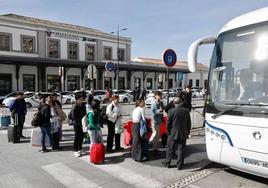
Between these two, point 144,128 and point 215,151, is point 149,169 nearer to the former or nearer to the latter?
point 144,128

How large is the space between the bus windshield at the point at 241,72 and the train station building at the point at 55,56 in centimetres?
2139

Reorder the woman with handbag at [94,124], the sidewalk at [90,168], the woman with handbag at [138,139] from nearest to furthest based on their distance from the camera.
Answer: the sidewalk at [90,168] → the woman with handbag at [138,139] → the woman with handbag at [94,124]

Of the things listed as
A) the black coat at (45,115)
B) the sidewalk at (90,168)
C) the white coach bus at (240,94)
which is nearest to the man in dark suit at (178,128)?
the sidewalk at (90,168)

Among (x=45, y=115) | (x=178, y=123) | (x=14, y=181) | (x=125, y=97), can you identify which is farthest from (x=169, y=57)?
(x=125, y=97)

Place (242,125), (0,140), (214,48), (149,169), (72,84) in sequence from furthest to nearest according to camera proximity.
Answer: (72,84), (0,140), (149,169), (214,48), (242,125)

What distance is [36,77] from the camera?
113ft

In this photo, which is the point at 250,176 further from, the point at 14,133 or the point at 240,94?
the point at 14,133

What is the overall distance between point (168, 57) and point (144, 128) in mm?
2828

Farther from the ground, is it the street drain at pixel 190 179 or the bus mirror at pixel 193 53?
the bus mirror at pixel 193 53

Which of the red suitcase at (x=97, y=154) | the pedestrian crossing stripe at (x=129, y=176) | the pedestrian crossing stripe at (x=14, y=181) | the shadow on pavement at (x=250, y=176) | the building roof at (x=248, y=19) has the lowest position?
the pedestrian crossing stripe at (x=14, y=181)

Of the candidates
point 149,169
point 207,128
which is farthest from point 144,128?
point 207,128

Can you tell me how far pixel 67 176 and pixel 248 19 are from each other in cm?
471

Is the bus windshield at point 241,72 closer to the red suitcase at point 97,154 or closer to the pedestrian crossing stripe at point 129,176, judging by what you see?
the pedestrian crossing stripe at point 129,176

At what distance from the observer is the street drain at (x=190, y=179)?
5.25 m
